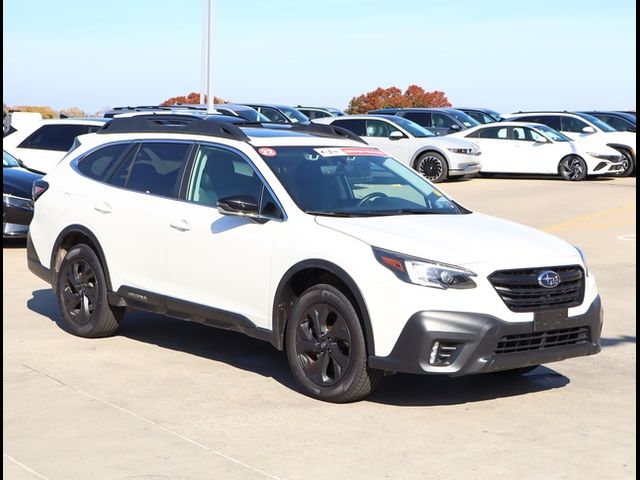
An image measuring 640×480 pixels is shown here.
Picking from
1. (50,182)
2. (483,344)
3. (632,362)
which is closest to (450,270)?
(483,344)

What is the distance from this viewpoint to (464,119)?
34.0 meters

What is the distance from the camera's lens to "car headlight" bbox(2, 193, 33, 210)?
1444 cm

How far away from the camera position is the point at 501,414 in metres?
7.17

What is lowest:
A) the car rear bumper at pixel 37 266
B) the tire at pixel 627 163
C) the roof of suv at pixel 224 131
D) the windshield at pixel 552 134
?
the tire at pixel 627 163

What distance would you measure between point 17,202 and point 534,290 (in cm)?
883

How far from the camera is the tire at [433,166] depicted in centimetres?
2684

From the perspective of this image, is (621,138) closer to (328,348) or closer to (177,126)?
(177,126)

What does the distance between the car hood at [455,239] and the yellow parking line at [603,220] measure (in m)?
9.75

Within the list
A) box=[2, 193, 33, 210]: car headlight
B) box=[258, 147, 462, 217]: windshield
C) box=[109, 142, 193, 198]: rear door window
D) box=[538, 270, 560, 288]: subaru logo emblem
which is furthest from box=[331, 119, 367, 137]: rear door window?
box=[538, 270, 560, 288]: subaru logo emblem

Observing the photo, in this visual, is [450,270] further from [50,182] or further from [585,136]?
[585,136]

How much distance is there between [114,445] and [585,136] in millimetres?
25264

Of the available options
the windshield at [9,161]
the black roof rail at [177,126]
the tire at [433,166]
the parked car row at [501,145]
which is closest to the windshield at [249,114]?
the parked car row at [501,145]

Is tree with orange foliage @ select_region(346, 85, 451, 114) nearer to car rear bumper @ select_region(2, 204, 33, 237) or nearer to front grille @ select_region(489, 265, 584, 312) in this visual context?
car rear bumper @ select_region(2, 204, 33, 237)

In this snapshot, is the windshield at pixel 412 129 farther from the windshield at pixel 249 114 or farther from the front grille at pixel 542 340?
the front grille at pixel 542 340
